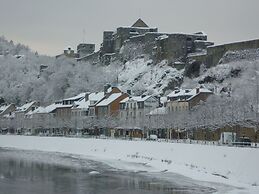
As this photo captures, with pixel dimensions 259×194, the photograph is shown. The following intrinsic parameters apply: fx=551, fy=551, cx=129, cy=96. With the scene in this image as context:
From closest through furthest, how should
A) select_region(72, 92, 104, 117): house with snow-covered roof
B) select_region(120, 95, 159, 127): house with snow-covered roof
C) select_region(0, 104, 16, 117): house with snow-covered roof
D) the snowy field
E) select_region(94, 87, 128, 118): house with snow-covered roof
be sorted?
1. the snowy field
2. select_region(120, 95, 159, 127): house with snow-covered roof
3. select_region(94, 87, 128, 118): house with snow-covered roof
4. select_region(72, 92, 104, 117): house with snow-covered roof
5. select_region(0, 104, 16, 117): house with snow-covered roof

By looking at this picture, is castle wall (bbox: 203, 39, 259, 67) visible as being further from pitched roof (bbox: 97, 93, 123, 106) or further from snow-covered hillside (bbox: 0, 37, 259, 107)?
pitched roof (bbox: 97, 93, 123, 106)

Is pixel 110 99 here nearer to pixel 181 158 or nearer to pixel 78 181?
pixel 181 158

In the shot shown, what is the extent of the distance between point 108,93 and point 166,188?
175 ft

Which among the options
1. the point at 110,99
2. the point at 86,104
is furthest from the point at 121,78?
the point at 110,99

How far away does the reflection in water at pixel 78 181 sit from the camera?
96.2 feet

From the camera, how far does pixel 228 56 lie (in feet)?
262

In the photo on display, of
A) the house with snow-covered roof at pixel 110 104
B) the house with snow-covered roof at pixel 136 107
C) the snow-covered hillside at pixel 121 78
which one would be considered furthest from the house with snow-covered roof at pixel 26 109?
the house with snow-covered roof at pixel 136 107

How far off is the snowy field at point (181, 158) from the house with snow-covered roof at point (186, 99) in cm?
1179

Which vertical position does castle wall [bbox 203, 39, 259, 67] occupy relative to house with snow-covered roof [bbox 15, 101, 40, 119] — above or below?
above

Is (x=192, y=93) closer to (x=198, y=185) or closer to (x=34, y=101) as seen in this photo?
(x=198, y=185)

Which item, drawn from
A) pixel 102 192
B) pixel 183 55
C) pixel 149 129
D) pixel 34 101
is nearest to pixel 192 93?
pixel 149 129

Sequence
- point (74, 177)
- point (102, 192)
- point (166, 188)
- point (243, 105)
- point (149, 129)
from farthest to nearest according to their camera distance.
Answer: point (149, 129), point (243, 105), point (74, 177), point (166, 188), point (102, 192)

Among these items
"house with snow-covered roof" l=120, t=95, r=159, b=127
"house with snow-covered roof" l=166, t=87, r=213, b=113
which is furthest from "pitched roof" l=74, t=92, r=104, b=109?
"house with snow-covered roof" l=166, t=87, r=213, b=113

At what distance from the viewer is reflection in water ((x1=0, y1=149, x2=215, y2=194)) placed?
29.3 meters
